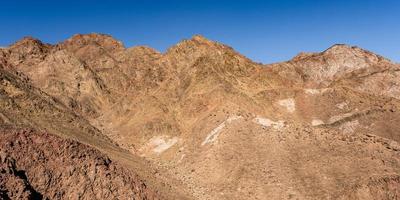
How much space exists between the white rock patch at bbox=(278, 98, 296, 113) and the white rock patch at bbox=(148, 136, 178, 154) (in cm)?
1797

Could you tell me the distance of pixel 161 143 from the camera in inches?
2429

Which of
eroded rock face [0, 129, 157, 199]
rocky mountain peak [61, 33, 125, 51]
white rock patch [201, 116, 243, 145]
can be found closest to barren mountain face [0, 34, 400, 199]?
eroded rock face [0, 129, 157, 199]

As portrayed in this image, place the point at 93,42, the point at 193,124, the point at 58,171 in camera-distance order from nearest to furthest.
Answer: the point at 58,171, the point at 193,124, the point at 93,42

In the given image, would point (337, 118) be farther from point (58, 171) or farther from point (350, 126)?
point (58, 171)

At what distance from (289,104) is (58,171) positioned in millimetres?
42872

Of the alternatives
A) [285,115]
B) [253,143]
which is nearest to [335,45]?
[285,115]

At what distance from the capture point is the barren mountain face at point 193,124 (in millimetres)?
42625

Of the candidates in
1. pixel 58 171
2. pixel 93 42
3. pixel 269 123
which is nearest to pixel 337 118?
pixel 269 123

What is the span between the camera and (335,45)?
4577 inches

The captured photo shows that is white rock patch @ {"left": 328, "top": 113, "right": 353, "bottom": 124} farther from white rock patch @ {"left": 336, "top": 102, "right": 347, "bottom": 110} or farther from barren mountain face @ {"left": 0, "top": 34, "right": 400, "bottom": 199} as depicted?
white rock patch @ {"left": 336, "top": 102, "right": 347, "bottom": 110}

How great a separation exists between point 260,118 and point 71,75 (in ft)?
118

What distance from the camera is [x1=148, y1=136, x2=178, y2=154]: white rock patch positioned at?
2385 inches

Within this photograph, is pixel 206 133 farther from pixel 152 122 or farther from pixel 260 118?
pixel 152 122

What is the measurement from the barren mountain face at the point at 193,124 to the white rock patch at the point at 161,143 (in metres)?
0.14
